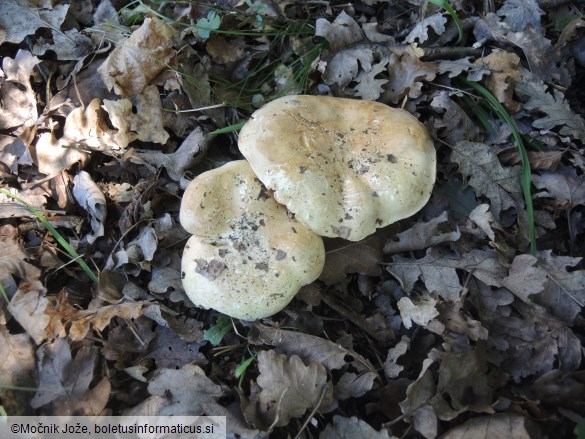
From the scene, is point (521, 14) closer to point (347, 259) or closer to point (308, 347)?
point (347, 259)

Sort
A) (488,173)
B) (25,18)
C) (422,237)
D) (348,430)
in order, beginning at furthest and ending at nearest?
(25,18)
(488,173)
(422,237)
(348,430)

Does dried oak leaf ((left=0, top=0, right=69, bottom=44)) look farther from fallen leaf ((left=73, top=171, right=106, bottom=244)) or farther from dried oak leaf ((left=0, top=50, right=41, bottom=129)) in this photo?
fallen leaf ((left=73, top=171, right=106, bottom=244))

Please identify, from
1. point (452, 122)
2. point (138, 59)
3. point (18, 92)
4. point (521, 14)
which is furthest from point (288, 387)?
point (521, 14)

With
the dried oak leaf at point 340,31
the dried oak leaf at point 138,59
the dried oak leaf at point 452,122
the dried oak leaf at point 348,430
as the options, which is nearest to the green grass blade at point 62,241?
the dried oak leaf at point 138,59

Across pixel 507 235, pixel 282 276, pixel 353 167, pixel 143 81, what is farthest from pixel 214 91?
pixel 507 235

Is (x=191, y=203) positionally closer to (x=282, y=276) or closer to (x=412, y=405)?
(x=282, y=276)

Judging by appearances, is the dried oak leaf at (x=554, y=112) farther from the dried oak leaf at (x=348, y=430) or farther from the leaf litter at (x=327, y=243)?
the dried oak leaf at (x=348, y=430)
